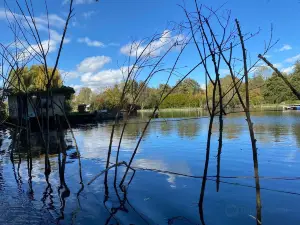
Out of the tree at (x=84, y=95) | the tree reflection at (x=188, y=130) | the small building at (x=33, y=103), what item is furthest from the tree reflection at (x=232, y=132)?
the tree at (x=84, y=95)

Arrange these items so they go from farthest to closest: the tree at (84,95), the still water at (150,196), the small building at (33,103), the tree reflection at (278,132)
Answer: the tree at (84,95) < the tree reflection at (278,132) < the small building at (33,103) < the still water at (150,196)

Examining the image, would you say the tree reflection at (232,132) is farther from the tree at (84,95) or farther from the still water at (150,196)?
the tree at (84,95)

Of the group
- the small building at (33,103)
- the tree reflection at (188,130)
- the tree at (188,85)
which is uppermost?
the tree at (188,85)

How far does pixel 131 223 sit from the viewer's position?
198 inches

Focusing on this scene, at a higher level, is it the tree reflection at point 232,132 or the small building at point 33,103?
the small building at point 33,103

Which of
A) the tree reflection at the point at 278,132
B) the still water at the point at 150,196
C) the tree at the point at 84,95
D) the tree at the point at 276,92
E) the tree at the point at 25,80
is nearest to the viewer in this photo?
the still water at the point at 150,196

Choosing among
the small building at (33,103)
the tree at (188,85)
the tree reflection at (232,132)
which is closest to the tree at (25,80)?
the small building at (33,103)

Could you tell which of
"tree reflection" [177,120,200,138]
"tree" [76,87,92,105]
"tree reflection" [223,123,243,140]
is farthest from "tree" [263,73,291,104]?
"tree reflection" [223,123,243,140]

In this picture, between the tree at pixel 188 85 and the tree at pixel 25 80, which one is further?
the tree at pixel 188 85

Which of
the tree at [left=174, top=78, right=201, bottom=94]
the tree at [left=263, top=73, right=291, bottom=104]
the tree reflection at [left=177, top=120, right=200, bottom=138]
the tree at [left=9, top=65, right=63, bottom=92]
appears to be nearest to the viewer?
the tree at [left=9, top=65, right=63, bottom=92]

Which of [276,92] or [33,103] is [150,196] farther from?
[276,92]

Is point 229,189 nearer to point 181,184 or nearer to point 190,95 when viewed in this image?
point 181,184

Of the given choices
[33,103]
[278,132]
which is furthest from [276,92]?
[33,103]

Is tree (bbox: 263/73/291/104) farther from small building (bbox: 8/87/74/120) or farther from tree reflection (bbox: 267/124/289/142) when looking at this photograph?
tree reflection (bbox: 267/124/289/142)
